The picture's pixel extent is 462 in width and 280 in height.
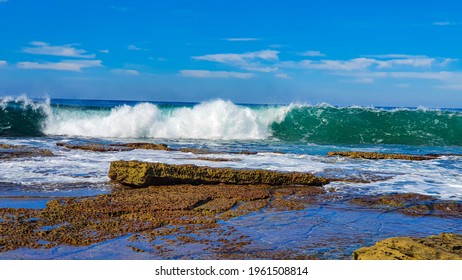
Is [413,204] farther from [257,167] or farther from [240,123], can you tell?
[240,123]

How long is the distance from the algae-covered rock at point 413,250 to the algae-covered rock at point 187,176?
4.02 m

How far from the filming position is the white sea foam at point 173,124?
2417 cm

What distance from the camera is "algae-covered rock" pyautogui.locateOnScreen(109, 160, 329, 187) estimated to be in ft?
23.9

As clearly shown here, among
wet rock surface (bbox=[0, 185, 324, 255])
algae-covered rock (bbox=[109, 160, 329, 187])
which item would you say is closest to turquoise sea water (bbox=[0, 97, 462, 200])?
algae-covered rock (bbox=[109, 160, 329, 187])

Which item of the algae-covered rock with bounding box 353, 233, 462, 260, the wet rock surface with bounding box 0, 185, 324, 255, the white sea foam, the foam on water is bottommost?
the wet rock surface with bounding box 0, 185, 324, 255

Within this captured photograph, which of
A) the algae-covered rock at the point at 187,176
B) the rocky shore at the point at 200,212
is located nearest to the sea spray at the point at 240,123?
the algae-covered rock at the point at 187,176

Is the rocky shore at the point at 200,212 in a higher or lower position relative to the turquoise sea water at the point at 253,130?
lower

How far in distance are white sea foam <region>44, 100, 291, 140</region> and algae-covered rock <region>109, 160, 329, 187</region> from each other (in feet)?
51.7

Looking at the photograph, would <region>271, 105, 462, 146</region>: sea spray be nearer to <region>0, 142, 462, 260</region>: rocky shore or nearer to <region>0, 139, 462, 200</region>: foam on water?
<region>0, 139, 462, 200</region>: foam on water

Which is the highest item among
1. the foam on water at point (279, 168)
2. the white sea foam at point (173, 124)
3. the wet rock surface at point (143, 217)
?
the white sea foam at point (173, 124)

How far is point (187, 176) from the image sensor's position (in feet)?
24.6

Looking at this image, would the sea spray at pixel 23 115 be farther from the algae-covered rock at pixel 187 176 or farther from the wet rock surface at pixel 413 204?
the wet rock surface at pixel 413 204

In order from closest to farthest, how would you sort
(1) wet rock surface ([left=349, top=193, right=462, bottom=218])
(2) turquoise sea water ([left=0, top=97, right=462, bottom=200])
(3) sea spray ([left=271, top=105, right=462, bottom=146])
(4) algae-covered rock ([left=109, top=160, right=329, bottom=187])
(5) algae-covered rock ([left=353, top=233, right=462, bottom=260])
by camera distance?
(5) algae-covered rock ([left=353, top=233, right=462, bottom=260]) < (1) wet rock surface ([left=349, top=193, right=462, bottom=218]) < (4) algae-covered rock ([left=109, top=160, right=329, bottom=187]) < (2) turquoise sea water ([left=0, top=97, right=462, bottom=200]) < (3) sea spray ([left=271, top=105, right=462, bottom=146])
